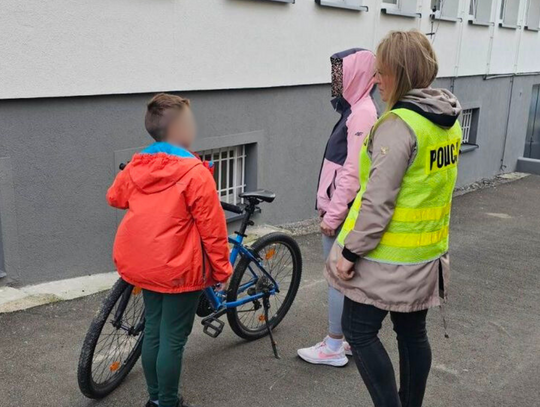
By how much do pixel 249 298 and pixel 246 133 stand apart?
10.2 feet

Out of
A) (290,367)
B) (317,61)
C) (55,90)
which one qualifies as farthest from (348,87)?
(317,61)

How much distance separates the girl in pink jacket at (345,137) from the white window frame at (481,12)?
8.67m

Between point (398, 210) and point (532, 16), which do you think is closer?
point (398, 210)

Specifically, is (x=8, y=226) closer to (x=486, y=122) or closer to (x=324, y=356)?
(x=324, y=356)

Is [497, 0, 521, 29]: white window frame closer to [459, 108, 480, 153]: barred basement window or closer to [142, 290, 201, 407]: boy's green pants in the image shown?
[459, 108, 480, 153]: barred basement window

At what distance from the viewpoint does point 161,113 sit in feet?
9.23

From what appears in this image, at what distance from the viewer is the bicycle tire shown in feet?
12.7

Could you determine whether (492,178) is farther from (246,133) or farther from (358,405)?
(358,405)

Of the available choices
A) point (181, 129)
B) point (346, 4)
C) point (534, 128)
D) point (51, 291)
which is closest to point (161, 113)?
point (181, 129)

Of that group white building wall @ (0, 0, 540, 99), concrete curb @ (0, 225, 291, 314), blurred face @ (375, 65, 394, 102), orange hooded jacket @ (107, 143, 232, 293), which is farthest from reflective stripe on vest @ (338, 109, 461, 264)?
white building wall @ (0, 0, 540, 99)

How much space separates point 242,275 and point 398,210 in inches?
60.4

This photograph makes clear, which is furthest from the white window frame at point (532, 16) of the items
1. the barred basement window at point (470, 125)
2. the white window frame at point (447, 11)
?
the white window frame at point (447, 11)

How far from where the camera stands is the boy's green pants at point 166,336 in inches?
115

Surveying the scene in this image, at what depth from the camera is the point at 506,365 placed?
4.12 meters
